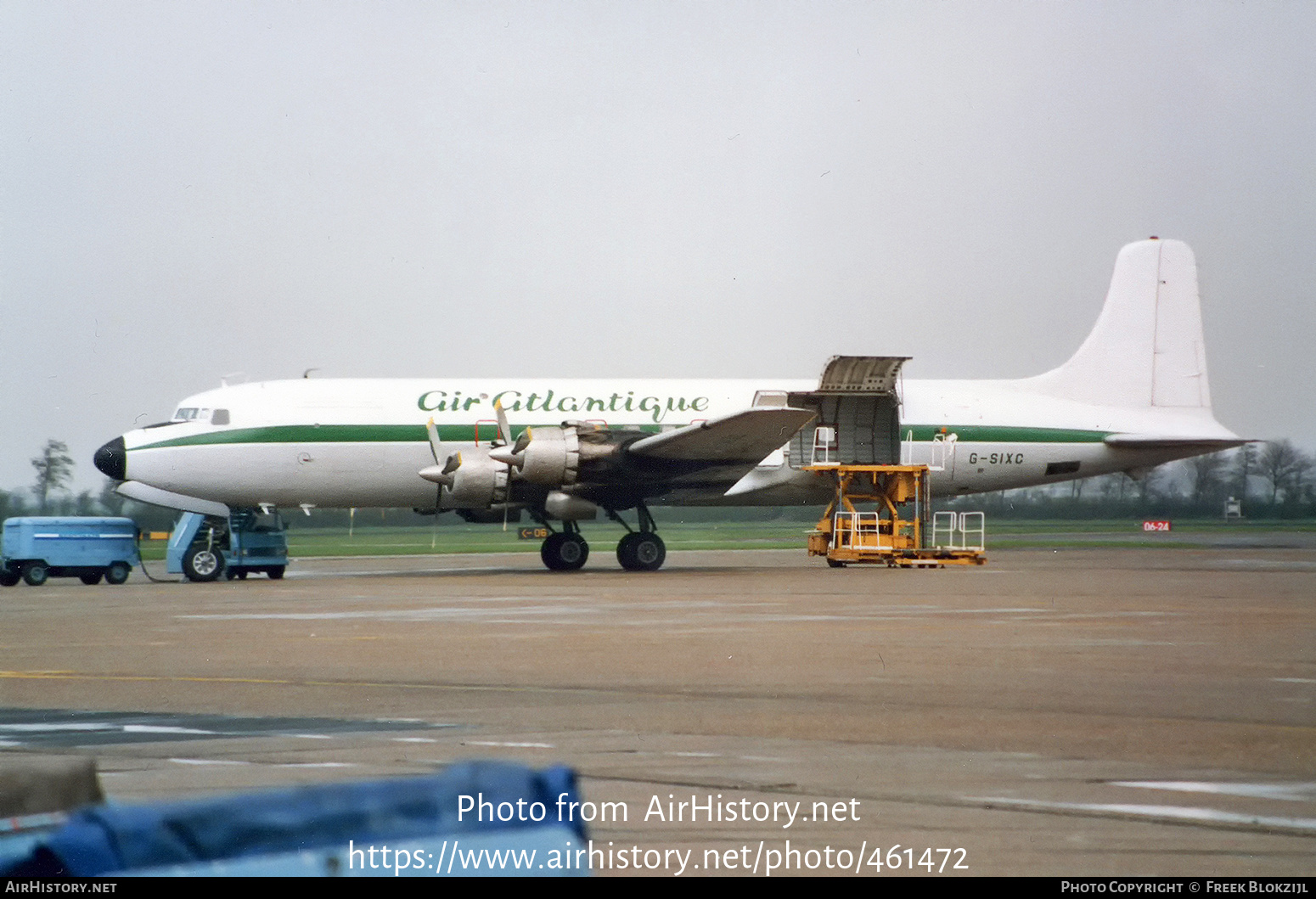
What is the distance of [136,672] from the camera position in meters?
10.7

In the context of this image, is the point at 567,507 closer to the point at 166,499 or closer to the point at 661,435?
the point at 661,435

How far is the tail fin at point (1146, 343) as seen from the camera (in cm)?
3088

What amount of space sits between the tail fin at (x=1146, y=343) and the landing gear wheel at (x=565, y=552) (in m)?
11.7

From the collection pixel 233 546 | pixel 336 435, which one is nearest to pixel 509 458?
pixel 336 435

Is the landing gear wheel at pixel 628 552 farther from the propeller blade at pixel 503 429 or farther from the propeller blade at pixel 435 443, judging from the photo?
the propeller blade at pixel 435 443

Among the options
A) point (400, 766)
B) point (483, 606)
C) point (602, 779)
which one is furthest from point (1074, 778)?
point (483, 606)

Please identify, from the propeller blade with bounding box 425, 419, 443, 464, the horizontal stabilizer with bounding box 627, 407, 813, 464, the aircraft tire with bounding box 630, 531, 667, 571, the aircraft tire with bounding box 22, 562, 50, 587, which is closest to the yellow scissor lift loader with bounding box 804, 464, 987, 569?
the horizontal stabilizer with bounding box 627, 407, 813, 464

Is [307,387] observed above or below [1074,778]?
above

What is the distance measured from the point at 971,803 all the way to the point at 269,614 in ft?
42.2

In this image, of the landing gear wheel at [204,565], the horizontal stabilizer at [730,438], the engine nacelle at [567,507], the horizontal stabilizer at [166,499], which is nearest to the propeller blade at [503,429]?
the engine nacelle at [567,507]

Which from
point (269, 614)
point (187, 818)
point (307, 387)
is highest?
point (307, 387)

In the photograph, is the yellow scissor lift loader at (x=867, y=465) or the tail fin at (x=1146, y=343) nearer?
the yellow scissor lift loader at (x=867, y=465)

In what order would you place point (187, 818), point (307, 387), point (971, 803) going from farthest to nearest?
1. point (307, 387)
2. point (971, 803)
3. point (187, 818)
